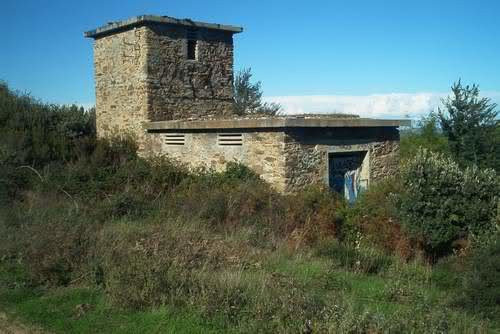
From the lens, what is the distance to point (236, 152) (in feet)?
47.2

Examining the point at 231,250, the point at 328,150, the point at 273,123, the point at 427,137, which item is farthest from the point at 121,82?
the point at 427,137

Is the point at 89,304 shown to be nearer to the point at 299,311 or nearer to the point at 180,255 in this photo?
the point at 180,255

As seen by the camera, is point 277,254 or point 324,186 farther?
point 324,186

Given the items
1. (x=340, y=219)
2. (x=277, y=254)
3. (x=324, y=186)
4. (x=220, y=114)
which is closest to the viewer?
(x=277, y=254)

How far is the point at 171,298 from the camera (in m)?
6.17

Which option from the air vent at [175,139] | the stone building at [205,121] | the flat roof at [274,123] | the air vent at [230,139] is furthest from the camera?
the air vent at [175,139]

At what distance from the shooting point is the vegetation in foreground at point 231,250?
588cm

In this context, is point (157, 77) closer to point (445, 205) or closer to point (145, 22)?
point (145, 22)

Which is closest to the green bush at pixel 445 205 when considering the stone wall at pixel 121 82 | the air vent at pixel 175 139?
the air vent at pixel 175 139

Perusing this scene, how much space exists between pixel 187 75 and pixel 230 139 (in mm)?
4468

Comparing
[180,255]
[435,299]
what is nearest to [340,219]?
[435,299]

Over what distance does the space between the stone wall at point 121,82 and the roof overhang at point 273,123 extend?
88 centimetres

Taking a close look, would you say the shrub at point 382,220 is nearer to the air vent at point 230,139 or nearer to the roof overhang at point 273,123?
the roof overhang at point 273,123

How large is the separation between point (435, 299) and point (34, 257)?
582 centimetres
